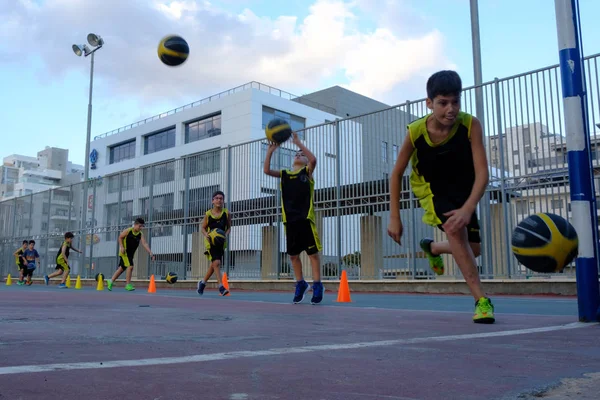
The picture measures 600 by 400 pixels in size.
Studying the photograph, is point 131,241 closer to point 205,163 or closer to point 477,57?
point 205,163

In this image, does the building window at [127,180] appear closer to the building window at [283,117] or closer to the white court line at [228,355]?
the white court line at [228,355]

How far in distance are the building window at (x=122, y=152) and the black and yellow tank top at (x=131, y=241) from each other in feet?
172

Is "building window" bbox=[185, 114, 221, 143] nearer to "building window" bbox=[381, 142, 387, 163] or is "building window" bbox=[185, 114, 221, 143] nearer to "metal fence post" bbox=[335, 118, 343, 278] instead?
"metal fence post" bbox=[335, 118, 343, 278]

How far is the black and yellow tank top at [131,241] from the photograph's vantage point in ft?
50.2

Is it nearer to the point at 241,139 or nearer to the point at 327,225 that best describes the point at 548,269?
the point at 327,225

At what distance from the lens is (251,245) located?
1717 cm

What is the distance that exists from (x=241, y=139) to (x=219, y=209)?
140ft

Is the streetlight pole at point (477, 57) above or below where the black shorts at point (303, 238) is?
above

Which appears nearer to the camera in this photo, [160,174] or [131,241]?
[131,241]

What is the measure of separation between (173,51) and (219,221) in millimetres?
3334

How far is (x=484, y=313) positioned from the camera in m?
4.50

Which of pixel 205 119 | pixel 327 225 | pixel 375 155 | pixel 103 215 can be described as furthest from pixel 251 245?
pixel 205 119

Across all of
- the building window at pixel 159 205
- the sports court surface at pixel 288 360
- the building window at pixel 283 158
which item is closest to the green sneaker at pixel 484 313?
the sports court surface at pixel 288 360

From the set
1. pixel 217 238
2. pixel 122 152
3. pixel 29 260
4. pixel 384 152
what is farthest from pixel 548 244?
pixel 122 152
